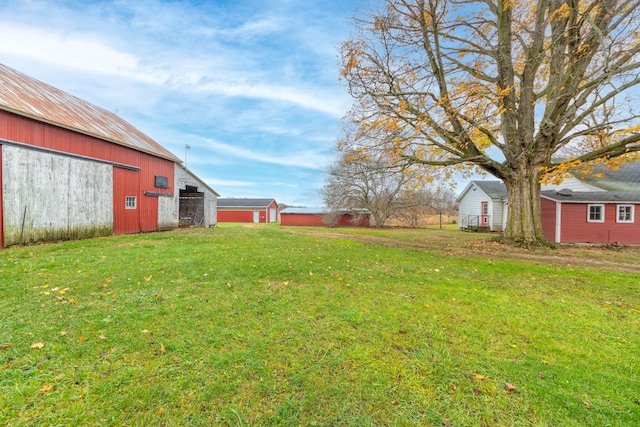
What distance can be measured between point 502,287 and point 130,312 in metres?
6.54

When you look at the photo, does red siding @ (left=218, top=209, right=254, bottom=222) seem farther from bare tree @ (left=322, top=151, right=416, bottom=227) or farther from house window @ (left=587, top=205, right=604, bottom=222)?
house window @ (left=587, top=205, right=604, bottom=222)

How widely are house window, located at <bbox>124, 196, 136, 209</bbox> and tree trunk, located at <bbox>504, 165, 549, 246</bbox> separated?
18957 mm

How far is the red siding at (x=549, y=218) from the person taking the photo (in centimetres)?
1538

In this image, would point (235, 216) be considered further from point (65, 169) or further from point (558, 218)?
point (558, 218)

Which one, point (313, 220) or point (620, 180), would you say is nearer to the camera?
point (620, 180)

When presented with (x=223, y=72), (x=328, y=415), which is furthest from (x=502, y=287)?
(x=223, y=72)

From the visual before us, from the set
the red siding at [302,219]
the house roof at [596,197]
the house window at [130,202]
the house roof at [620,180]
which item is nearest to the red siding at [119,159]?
the house window at [130,202]

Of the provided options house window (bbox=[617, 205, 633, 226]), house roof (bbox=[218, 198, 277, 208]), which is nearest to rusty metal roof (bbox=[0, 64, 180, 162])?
house roof (bbox=[218, 198, 277, 208])

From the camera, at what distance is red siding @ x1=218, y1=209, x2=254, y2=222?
4169 centimetres

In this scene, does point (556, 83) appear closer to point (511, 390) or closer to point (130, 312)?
point (511, 390)

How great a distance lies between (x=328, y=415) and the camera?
1989 millimetres

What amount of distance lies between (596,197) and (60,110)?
27332 millimetres

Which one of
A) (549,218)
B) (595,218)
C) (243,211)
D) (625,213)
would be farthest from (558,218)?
(243,211)

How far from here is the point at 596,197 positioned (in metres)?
14.8
